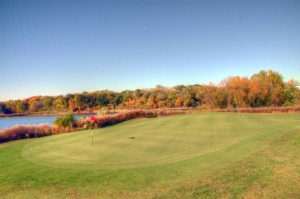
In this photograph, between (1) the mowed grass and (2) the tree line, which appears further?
(2) the tree line

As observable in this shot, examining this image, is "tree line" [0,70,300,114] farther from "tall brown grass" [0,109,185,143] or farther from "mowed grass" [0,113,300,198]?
"mowed grass" [0,113,300,198]

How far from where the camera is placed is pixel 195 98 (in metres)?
49.5

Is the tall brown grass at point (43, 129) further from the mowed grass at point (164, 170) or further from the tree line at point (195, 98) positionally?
the tree line at point (195, 98)

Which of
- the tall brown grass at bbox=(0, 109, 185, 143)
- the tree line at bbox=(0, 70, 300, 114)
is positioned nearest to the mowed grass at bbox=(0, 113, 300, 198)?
the tall brown grass at bbox=(0, 109, 185, 143)

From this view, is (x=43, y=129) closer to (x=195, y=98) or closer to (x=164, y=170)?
(x=164, y=170)

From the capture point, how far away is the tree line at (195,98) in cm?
3000

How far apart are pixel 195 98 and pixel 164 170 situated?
1836 inches

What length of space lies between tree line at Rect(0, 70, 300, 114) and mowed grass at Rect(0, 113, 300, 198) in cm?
2642

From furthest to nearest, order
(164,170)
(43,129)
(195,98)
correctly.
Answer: (195,98) → (43,129) → (164,170)

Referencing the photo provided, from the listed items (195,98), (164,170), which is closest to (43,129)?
(164,170)

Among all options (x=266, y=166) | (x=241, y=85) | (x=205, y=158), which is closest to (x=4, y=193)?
(x=205, y=158)

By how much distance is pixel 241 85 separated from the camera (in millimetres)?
30672

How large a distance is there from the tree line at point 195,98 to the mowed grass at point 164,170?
26418mm

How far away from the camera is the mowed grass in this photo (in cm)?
351
